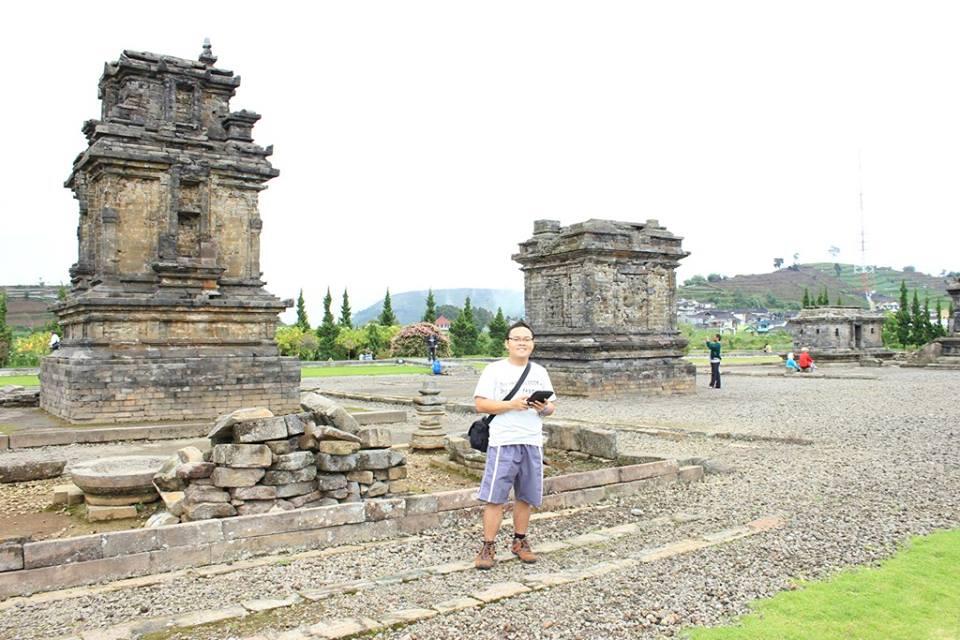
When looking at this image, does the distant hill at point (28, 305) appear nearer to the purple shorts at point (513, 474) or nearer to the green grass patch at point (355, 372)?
the green grass patch at point (355, 372)

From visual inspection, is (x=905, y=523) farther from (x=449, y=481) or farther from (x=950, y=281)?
(x=950, y=281)

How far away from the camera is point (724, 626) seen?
424 cm

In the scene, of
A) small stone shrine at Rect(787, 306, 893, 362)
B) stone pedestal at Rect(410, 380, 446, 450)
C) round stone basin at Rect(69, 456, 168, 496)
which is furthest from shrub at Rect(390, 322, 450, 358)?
round stone basin at Rect(69, 456, 168, 496)

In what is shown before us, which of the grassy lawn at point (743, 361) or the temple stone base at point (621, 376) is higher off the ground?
the temple stone base at point (621, 376)

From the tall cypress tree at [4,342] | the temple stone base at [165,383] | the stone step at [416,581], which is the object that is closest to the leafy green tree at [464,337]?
the tall cypress tree at [4,342]

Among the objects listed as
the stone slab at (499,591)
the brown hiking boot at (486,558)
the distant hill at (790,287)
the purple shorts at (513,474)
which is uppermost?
the distant hill at (790,287)

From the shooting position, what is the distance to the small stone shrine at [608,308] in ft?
69.4

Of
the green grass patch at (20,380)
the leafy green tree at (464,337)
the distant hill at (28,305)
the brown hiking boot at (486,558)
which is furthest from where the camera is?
the distant hill at (28,305)

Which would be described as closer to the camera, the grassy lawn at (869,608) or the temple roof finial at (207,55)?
the grassy lawn at (869,608)

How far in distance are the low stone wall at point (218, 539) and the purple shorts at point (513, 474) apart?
127 cm

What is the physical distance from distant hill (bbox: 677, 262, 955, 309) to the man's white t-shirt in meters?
154

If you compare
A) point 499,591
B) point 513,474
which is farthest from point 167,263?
point 499,591

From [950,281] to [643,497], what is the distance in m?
39.5

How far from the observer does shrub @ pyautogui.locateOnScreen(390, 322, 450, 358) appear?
49656mm
